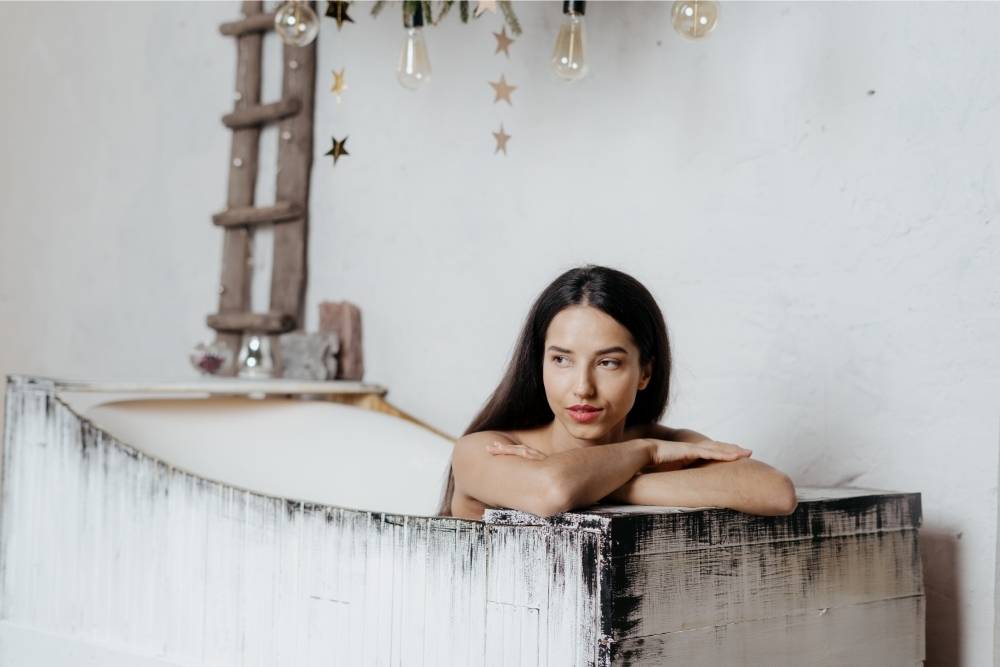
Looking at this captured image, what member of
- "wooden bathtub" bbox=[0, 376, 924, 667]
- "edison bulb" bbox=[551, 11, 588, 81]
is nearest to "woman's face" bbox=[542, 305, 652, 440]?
"wooden bathtub" bbox=[0, 376, 924, 667]

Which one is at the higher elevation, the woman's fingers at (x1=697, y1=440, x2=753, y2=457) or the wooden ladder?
the wooden ladder

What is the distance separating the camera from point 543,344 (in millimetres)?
1780

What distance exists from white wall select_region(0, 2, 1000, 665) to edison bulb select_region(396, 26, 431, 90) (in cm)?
39

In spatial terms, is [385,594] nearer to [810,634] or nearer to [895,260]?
[810,634]

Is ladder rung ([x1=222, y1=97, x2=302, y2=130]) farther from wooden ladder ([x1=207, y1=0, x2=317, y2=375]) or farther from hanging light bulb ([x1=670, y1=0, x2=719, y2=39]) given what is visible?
hanging light bulb ([x1=670, y1=0, x2=719, y2=39])

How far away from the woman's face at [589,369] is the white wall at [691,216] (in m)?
0.67

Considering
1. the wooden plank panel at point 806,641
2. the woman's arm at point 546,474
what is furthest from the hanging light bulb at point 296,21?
the wooden plank panel at point 806,641

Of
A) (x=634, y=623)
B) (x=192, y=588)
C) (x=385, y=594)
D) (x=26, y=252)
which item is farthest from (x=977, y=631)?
(x=26, y=252)

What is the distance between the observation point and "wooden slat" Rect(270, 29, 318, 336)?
3430 millimetres

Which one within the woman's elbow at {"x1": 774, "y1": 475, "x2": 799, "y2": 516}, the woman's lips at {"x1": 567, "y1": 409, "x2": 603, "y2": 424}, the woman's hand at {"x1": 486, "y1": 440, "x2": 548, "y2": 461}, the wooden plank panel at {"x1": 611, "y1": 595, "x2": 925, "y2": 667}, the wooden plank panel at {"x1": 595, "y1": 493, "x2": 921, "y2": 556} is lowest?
the wooden plank panel at {"x1": 611, "y1": 595, "x2": 925, "y2": 667}

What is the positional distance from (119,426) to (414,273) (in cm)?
93

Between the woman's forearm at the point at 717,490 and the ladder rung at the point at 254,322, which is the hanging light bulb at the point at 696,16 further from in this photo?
the ladder rung at the point at 254,322

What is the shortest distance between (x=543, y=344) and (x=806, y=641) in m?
0.58

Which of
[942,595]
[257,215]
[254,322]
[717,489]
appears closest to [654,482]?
[717,489]
